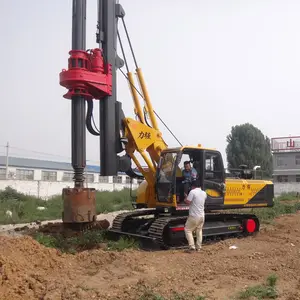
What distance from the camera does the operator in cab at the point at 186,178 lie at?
997cm

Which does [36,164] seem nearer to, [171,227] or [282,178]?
[282,178]

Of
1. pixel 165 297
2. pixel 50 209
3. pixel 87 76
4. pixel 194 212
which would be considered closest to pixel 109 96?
pixel 87 76

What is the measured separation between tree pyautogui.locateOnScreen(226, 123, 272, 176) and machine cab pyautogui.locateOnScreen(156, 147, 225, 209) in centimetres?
4123

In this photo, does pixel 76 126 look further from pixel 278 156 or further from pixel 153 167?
pixel 278 156

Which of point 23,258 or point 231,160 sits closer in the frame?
point 23,258

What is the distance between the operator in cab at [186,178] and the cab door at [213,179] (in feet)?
1.29

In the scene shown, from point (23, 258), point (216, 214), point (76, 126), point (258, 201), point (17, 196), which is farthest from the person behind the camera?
point (17, 196)

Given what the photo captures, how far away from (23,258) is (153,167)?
4275 mm

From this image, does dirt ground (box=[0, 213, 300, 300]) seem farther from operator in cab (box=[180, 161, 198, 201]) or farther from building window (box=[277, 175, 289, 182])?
building window (box=[277, 175, 289, 182])

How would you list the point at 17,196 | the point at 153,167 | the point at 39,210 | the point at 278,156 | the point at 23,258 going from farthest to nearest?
the point at 278,156 → the point at 17,196 → the point at 39,210 → the point at 153,167 → the point at 23,258

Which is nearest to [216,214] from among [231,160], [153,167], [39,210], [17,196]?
[153,167]

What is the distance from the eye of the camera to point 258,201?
39.7ft

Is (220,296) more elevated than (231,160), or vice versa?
(231,160)

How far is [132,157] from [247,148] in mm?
43349
